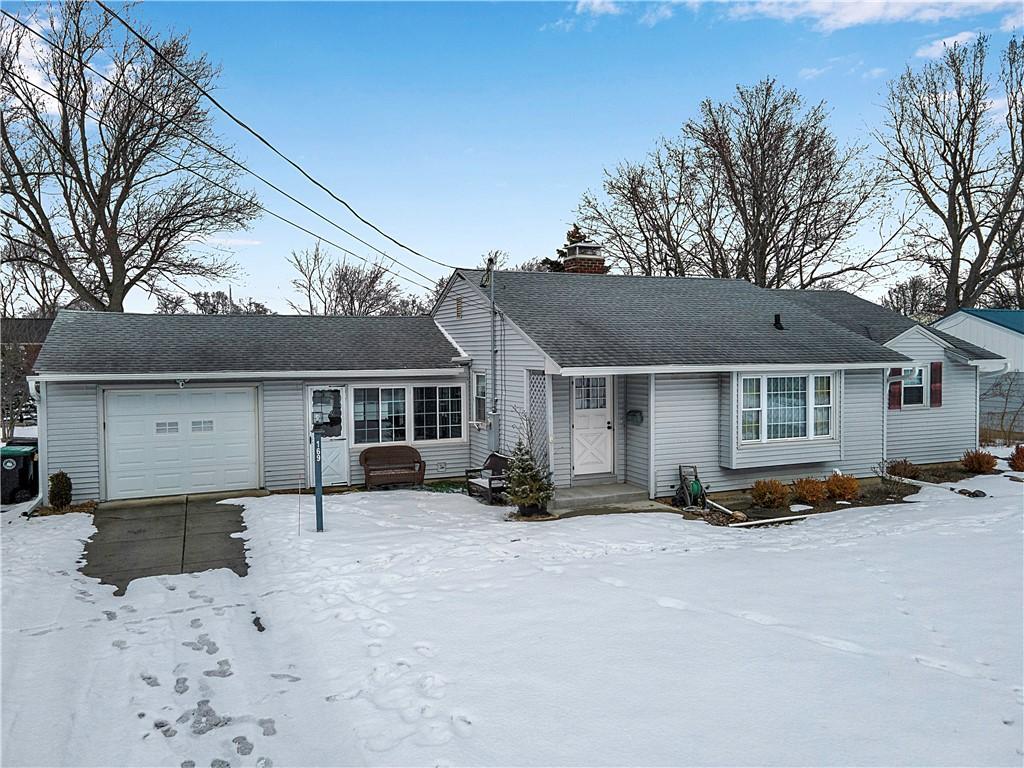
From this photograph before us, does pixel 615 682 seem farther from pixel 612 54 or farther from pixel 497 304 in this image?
pixel 612 54

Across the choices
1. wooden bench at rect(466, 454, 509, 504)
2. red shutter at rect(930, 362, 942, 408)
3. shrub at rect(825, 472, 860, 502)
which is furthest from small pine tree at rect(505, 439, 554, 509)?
red shutter at rect(930, 362, 942, 408)

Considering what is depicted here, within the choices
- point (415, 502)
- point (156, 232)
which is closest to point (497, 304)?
point (415, 502)

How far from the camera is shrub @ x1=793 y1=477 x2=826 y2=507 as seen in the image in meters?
12.1

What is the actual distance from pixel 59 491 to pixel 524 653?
30.5 feet

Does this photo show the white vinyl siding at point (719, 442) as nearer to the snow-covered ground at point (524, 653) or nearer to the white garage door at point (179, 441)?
the snow-covered ground at point (524, 653)

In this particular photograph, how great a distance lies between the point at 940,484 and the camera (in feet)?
45.0

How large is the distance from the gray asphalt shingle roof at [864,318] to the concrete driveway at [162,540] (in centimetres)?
1389

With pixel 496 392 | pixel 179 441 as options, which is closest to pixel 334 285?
pixel 179 441

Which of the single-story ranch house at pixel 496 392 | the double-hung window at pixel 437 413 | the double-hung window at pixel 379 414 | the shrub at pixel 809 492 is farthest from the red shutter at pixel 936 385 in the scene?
the double-hung window at pixel 379 414

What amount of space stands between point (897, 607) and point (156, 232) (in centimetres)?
2419

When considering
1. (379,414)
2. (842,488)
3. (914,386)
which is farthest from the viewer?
(914,386)

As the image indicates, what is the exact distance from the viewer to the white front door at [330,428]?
44.1 feet

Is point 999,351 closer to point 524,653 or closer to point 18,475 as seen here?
point 524,653

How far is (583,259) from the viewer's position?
54.6 ft
